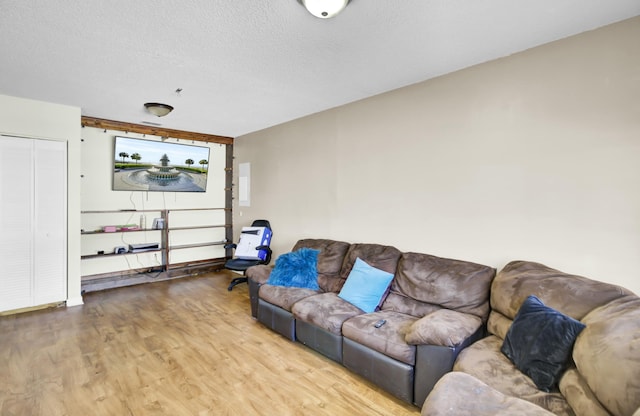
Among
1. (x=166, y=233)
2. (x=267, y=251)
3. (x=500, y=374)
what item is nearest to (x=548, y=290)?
(x=500, y=374)

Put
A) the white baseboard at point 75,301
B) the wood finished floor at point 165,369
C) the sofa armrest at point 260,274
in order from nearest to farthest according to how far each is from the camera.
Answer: the wood finished floor at point 165,369, the sofa armrest at point 260,274, the white baseboard at point 75,301

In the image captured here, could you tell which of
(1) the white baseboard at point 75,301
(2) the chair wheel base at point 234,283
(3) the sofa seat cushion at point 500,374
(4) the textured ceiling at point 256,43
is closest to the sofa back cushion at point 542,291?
(3) the sofa seat cushion at point 500,374

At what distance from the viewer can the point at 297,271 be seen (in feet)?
11.8

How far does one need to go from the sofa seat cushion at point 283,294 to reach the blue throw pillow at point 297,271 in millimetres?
75

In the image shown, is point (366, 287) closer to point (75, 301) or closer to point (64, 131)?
point (75, 301)

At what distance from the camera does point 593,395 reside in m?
1.43

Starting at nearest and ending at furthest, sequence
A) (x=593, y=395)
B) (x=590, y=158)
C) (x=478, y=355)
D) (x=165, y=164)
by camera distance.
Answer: (x=593, y=395), (x=478, y=355), (x=590, y=158), (x=165, y=164)

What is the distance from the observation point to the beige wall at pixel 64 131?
373 centimetres

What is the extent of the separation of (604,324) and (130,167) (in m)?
5.90

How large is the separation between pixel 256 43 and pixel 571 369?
284 centimetres

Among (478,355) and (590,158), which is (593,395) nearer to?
(478,355)

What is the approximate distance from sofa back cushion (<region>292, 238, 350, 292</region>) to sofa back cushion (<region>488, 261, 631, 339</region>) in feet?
5.16

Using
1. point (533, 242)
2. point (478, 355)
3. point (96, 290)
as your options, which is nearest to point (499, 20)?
point (533, 242)

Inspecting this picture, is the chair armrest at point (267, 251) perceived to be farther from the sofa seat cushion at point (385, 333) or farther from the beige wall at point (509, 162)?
the sofa seat cushion at point (385, 333)
